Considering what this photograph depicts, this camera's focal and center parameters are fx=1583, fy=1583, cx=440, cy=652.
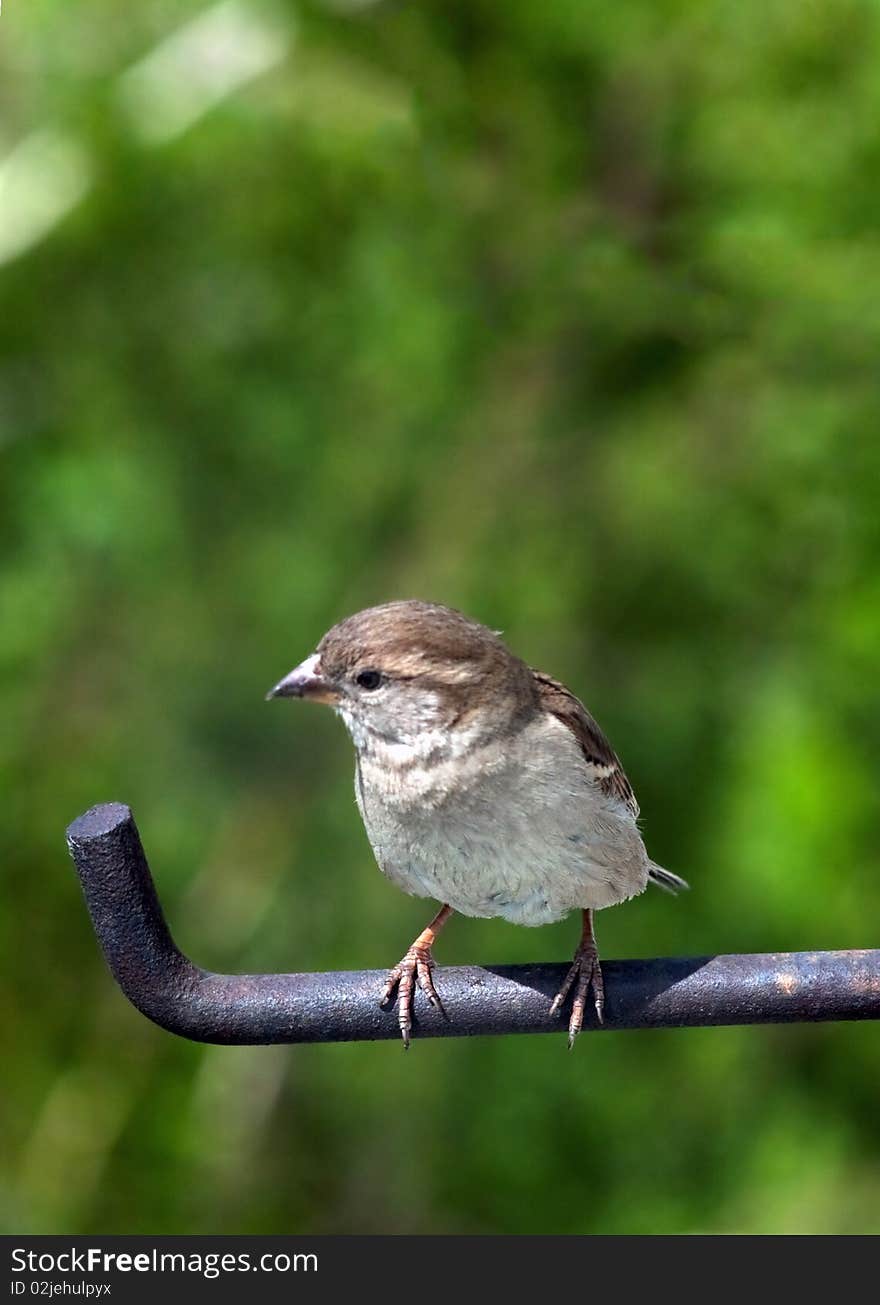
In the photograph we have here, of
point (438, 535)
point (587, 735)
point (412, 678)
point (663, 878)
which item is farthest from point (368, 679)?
point (438, 535)

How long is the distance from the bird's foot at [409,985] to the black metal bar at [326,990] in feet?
0.17

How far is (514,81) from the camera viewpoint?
4699 millimetres

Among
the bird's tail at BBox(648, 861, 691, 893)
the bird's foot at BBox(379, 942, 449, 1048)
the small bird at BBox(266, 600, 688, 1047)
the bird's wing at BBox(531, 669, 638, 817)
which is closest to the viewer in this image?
the bird's foot at BBox(379, 942, 449, 1048)

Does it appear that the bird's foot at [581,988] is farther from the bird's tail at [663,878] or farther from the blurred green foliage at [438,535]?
the blurred green foliage at [438,535]

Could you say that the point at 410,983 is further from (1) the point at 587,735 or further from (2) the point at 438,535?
(2) the point at 438,535

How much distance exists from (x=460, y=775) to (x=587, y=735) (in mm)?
412

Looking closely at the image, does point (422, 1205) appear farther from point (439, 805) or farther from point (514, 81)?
point (514, 81)

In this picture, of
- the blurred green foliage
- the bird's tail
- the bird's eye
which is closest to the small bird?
the bird's eye

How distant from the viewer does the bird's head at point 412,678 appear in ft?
9.86

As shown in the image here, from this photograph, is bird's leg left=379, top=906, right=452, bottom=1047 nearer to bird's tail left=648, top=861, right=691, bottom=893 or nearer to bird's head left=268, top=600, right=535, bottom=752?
bird's head left=268, top=600, right=535, bottom=752

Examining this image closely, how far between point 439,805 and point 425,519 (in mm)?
2181

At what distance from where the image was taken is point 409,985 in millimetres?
2854

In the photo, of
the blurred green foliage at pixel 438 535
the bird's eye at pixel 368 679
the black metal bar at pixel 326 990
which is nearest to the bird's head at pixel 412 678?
the bird's eye at pixel 368 679

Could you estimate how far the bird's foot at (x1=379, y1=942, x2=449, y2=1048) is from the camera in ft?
8.75
